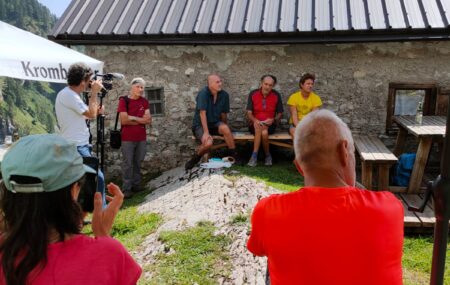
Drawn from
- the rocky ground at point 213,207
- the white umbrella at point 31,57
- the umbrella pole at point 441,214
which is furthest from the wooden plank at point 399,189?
the umbrella pole at point 441,214

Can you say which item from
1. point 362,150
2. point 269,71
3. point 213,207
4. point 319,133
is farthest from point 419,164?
point 319,133

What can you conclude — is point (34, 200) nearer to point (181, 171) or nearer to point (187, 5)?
point (181, 171)

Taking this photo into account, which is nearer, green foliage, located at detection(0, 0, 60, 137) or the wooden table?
the wooden table

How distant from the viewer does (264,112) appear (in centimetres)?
674

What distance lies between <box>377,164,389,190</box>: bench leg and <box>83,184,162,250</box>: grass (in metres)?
2.74

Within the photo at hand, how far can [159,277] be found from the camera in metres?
3.55

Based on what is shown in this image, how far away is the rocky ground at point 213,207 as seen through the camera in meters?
3.66

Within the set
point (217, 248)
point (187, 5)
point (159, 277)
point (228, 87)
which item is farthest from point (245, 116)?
point (159, 277)

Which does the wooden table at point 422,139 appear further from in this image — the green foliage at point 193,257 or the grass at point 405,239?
the green foliage at point 193,257

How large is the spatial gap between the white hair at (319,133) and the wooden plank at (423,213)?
2.76 m

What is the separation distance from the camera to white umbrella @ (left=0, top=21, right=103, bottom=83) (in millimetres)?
3646

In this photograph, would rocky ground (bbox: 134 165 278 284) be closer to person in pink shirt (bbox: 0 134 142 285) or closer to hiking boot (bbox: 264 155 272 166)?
hiking boot (bbox: 264 155 272 166)

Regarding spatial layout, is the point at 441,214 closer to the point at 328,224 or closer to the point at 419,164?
the point at 328,224

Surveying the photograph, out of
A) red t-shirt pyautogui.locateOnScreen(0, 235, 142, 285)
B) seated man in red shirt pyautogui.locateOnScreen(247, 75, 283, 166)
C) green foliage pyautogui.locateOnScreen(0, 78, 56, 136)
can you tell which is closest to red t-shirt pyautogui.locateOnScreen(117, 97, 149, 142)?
seated man in red shirt pyautogui.locateOnScreen(247, 75, 283, 166)
